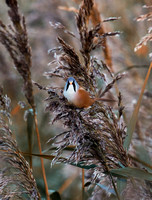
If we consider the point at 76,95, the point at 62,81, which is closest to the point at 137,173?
the point at 76,95

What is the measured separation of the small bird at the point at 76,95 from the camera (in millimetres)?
1192

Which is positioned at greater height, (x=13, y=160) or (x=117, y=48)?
(x=117, y=48)

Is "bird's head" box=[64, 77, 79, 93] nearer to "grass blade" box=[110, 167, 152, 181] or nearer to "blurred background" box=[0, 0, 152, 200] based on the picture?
"grass blade" box=[110, 167, 152, 181]

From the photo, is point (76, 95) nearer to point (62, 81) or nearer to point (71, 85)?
point (71, 85)

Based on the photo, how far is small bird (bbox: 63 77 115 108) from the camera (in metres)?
1.19

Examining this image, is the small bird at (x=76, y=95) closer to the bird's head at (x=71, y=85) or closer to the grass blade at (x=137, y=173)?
the bird's head at (x=71, y=85)

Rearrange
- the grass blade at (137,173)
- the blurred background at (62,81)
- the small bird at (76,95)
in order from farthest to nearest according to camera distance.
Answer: the blurred background at (62,81), the small bird at (76,95), the grass blade at (137,173)

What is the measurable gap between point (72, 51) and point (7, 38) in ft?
1.52

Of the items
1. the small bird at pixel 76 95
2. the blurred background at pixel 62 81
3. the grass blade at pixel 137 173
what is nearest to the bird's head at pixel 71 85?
the small bird at pixel 76 95

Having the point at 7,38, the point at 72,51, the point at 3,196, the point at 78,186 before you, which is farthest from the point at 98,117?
the point at 78,186

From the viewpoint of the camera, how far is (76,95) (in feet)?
3.96

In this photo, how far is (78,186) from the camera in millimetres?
2270

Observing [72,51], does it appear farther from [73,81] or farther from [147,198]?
[147,198]

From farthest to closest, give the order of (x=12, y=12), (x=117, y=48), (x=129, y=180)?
(x=117, y=48) → (x=12, y=12) → (x=129, y=180)
